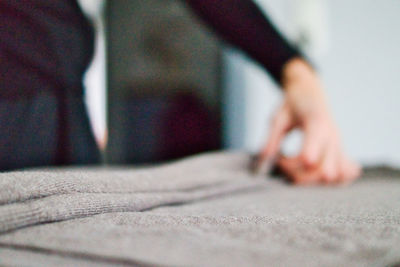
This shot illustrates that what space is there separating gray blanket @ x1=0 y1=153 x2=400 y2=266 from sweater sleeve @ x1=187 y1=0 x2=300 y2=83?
1.30 feet

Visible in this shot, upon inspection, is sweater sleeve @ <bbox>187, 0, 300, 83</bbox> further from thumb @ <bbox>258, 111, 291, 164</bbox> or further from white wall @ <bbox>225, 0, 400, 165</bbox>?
white wall @ <bbox>225, 0, 400, 165</bbox>

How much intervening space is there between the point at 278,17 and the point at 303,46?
156 millimetres

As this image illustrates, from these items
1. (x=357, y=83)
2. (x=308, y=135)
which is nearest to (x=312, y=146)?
(x=308, y=135)

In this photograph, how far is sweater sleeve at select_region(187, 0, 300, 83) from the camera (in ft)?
2.08

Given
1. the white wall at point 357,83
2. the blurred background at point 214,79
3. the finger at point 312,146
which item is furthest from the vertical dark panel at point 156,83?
the finger at point 312,146

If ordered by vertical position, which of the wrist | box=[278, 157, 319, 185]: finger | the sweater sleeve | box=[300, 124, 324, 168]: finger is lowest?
box=[278, 157, 319, 185]: finger

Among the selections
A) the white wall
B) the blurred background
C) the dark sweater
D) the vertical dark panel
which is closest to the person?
the dark sweater

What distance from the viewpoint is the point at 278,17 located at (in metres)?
1.42

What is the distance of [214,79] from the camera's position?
3.90 feet

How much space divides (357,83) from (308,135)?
0.82 metres

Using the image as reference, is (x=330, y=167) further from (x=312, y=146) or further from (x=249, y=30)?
(x=249, y=30)

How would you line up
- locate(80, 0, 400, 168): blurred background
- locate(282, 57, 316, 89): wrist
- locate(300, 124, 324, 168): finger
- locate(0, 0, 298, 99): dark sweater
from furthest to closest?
1. locate(80, 0, 400, 168): blurred background
2. locate(282, 57, 316, 89): wrist
3. locate(300, 124, 324, 168): finger
4. locate(0, 0, 298, 99): dark sweater

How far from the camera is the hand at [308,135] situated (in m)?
0.58

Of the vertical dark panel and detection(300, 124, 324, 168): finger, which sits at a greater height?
the vertical dark panel
